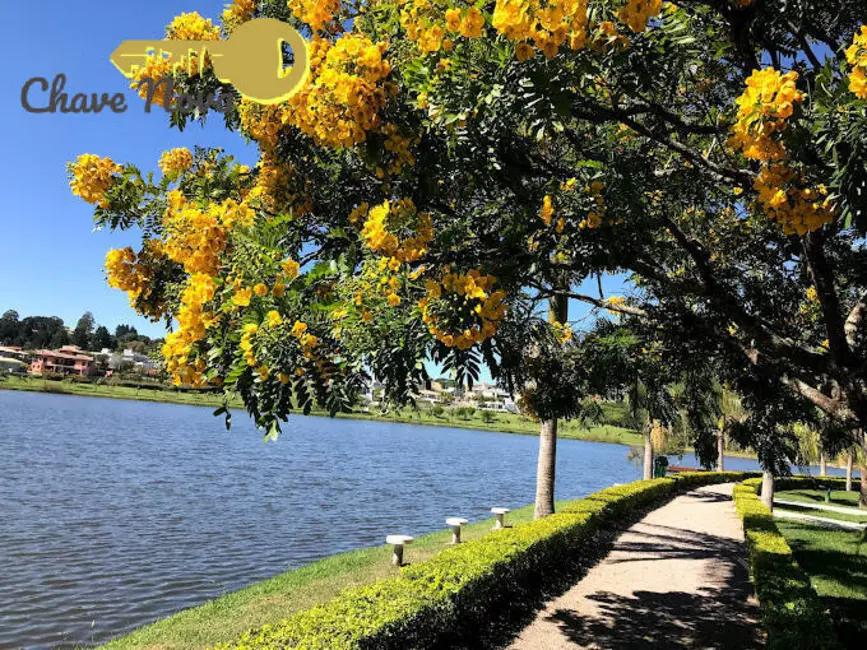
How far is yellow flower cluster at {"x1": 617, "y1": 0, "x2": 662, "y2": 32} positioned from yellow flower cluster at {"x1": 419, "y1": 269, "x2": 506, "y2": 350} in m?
1.35

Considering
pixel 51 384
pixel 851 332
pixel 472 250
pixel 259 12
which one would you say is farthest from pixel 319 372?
pixel 51 384

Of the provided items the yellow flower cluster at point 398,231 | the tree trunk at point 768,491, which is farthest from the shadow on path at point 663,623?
the tree trunk at point 768,491

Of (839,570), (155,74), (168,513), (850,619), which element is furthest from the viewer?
(168,513)

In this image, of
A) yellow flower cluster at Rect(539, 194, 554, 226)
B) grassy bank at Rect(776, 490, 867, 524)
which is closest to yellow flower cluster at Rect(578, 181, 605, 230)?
yellow flower cluster at Rect(539, 194, 554, 226)

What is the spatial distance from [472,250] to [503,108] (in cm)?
114

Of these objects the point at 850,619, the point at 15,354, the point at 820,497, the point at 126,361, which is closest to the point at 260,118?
the point at 850,619

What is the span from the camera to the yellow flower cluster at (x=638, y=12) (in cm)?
269

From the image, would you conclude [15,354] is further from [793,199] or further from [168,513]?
[793,199]

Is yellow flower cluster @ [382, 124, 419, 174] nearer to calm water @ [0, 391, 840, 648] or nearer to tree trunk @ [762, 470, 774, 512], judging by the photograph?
calm water @ [0, 391, 840, 648]

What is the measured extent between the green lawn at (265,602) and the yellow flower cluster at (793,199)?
750 cm

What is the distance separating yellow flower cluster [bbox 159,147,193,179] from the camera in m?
3.87

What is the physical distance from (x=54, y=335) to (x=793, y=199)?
152 meters

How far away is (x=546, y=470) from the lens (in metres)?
12.6

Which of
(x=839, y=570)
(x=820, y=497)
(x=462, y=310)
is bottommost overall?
(x=820, y=497)
